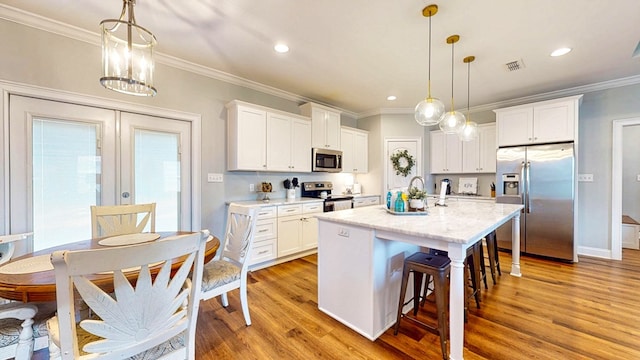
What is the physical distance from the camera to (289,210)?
3592 millimetres

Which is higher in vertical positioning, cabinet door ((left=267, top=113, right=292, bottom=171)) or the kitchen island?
cabinet door ((left=267, top=113, right=292, bottom=171))

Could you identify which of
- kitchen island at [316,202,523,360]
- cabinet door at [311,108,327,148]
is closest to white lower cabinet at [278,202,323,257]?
cabinet door at [311,108,327,148]

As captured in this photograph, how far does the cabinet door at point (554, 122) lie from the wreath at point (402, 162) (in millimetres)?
1956

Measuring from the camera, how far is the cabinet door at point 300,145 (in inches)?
157

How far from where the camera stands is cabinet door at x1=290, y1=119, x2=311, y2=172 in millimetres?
3991

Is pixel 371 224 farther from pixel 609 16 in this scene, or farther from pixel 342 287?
pixel 609 16

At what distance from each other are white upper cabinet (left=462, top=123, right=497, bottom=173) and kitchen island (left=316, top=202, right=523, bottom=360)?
9.46ft

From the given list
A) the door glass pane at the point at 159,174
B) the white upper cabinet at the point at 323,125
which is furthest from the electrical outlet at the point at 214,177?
the white upper cabinet at the point at 323,125

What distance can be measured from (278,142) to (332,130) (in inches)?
48.1

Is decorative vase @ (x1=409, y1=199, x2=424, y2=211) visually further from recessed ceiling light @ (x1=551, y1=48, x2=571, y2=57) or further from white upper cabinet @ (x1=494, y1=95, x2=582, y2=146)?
white upper cabinet @ (x1=494, y1=95, x2=582, y2=146)

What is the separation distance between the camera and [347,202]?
431cm

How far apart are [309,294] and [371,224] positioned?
1284 mm

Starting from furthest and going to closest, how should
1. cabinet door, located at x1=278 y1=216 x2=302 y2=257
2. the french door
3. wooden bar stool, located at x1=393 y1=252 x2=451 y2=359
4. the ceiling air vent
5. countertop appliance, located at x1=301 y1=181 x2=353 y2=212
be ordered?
countertop appliance, located at x1=301 y1=181 x2=353 y2=212 → cabinet door, located at x1=278 y1=216 x2=302 y2=257 → the ceiling air vent → the french door → wooden bar stool, located at x1=393 y1=252 x2=451 y2=359

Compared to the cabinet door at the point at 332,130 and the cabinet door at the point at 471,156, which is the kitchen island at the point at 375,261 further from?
the cabinet door at the point at 471,156
